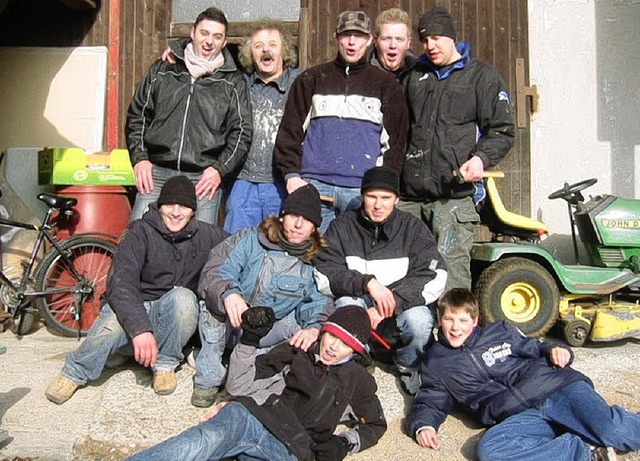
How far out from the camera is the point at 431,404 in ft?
9.73

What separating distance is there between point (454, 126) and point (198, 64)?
60.4 inches

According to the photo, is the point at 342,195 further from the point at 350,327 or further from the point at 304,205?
the point at 350,327

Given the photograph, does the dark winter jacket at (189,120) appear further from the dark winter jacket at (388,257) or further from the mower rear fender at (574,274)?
the mower rear fender at (574,274)

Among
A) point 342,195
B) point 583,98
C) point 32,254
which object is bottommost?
point 32,254

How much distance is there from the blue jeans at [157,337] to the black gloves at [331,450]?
1.03 m

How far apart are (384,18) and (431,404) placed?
7.51ft

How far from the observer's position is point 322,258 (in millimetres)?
3369

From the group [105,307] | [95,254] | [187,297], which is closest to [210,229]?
[187,297]

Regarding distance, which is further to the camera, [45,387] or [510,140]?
[510,140]


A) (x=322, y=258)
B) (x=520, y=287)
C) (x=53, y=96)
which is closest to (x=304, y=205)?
(x=322, y=258)

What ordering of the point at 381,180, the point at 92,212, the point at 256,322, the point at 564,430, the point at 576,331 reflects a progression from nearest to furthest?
the point at 564,430 → the point at 256,322 → the point at 381,180 → the point at 576,331 → the point at 92,212

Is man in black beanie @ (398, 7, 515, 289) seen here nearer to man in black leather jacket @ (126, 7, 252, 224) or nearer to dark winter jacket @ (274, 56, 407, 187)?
dark winter jacket @ (274, 56, 407, 187)

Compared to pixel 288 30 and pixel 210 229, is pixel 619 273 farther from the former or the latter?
pixel 288 30

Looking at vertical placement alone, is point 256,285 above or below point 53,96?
below
